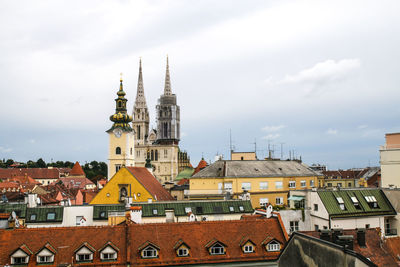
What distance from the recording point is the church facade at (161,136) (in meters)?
147

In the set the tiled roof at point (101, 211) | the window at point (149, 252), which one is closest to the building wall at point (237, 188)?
the tiled roof at point (101, 211)

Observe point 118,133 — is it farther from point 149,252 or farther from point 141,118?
point 141,118

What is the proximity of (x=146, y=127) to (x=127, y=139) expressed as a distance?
84.9m

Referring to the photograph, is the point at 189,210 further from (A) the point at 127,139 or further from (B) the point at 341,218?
(A) the point at 127,139

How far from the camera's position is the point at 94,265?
24.5 m

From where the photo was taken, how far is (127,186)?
5169 cm

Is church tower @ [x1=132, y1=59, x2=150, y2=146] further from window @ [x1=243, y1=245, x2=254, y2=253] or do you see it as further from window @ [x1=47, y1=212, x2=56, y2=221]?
window @ [x1=243, y1=245, x2=254, y2=253]

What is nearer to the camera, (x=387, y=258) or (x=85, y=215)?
(x=387, y=258)

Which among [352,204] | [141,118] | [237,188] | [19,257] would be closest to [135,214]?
[19,257]

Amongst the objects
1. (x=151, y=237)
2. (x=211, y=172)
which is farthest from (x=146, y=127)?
(x=151, y=237)

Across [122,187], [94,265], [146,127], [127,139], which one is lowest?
[94,265]

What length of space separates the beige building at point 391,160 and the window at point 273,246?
27.0 meters

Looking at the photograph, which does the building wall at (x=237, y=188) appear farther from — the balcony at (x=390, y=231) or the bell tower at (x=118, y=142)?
the bell tower at (x=118, y=142)

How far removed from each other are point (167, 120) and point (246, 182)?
109 m
